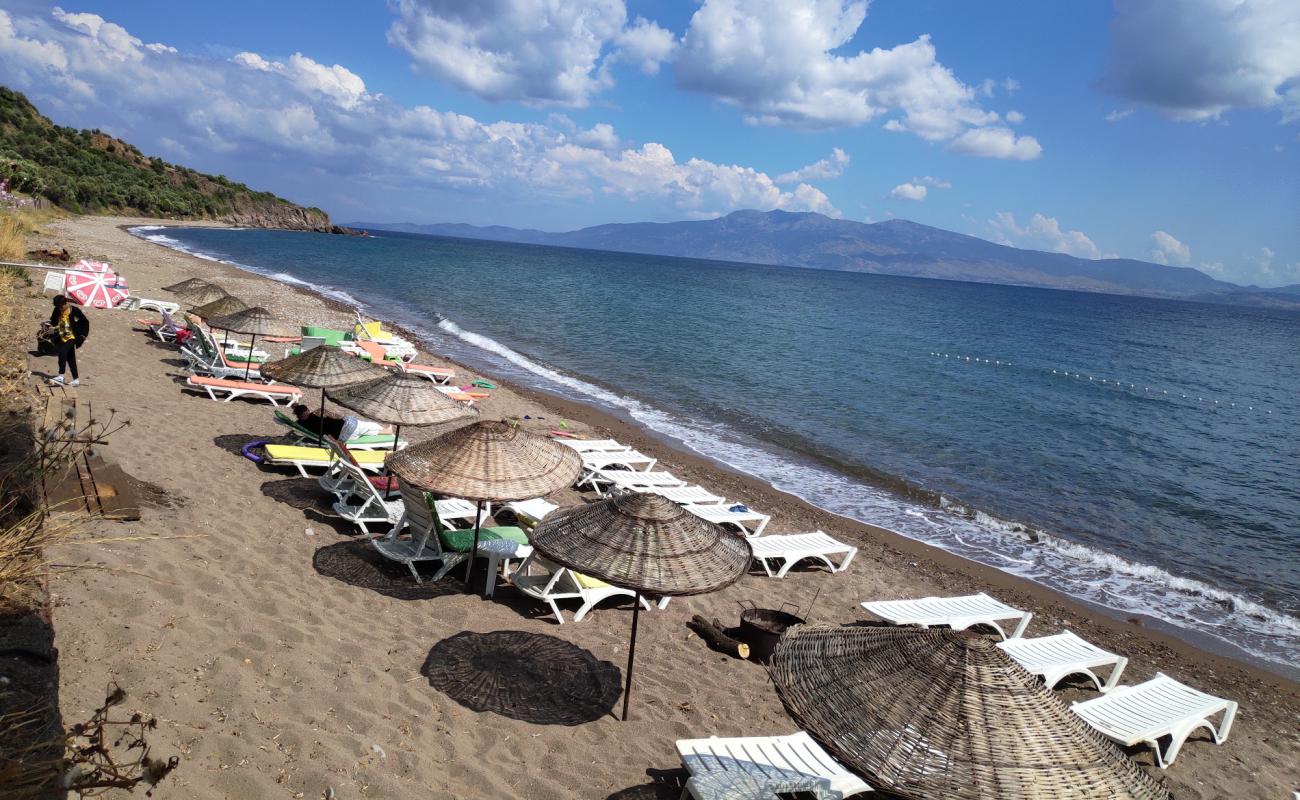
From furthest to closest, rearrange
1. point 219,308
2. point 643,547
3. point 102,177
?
point 102,177 < point 219,308 < point 643,547

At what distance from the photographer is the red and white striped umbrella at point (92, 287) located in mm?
5434

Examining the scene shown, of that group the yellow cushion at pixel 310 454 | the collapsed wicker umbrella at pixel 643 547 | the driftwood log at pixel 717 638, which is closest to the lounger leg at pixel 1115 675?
the driftwood log at pixel 717 638

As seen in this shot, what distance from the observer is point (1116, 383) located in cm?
3531

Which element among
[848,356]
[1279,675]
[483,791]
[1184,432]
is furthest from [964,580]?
[848,356]

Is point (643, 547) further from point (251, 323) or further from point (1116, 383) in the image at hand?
point (1116, 383)

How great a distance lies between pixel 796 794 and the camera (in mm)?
4520

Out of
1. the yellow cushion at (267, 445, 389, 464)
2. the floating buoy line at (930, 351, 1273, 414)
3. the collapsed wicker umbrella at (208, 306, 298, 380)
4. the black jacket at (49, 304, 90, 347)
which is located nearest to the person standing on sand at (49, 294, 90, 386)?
the black jacket at (49, 304, 90, 347)

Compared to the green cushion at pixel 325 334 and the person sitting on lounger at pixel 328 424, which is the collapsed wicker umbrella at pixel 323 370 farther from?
the green cushion at pixel 325 334

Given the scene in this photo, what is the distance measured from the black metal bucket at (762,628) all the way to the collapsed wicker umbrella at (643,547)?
1.82 meters

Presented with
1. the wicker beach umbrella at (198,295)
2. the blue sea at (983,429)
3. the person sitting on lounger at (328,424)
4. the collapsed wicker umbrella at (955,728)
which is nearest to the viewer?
the collapsed wicker umbrella at (955,728)

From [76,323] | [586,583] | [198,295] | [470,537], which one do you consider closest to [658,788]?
[586,583]

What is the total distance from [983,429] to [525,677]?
1941 centimetres

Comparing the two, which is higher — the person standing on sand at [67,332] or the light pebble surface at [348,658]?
the person standing on sand at [67,332]

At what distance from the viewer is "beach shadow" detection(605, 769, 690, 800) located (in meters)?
4.69
